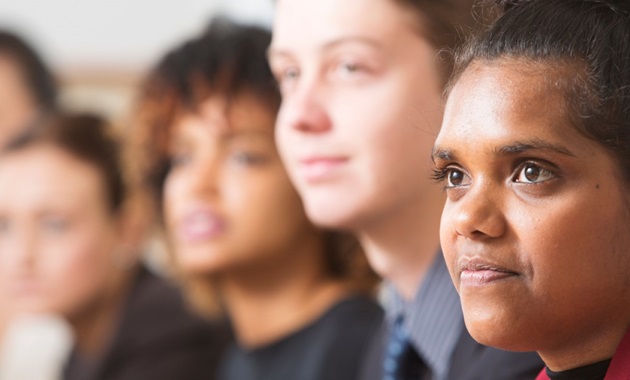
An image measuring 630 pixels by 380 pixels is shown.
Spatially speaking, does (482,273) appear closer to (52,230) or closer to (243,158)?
(243,158)

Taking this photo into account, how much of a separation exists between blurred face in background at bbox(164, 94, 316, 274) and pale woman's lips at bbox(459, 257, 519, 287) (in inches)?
28.8

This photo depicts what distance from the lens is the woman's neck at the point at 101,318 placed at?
1.67m

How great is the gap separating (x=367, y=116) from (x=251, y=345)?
568 mm

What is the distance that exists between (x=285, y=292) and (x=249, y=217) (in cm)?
12

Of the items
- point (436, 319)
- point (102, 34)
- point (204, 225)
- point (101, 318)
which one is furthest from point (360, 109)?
point (102, 34)

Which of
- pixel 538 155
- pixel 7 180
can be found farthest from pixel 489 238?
pixel 7 180

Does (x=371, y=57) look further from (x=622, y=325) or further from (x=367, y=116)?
(x=622, y=325)

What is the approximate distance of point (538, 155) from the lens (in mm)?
562

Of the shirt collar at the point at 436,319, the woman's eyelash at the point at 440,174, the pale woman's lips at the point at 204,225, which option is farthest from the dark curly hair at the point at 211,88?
the woman's eyelash at the point at 440,174

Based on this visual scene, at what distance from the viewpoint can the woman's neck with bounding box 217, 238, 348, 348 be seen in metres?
1.35

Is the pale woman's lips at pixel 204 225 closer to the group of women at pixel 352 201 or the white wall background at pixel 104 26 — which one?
the group of women at pixel 352 201

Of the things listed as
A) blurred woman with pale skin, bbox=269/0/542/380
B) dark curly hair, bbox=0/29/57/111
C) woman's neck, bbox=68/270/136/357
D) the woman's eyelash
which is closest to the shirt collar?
blurred woman with pale skin, bbox=269/0/542/380

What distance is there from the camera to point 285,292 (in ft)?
4.48

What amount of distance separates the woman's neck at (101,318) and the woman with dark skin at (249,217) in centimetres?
31
